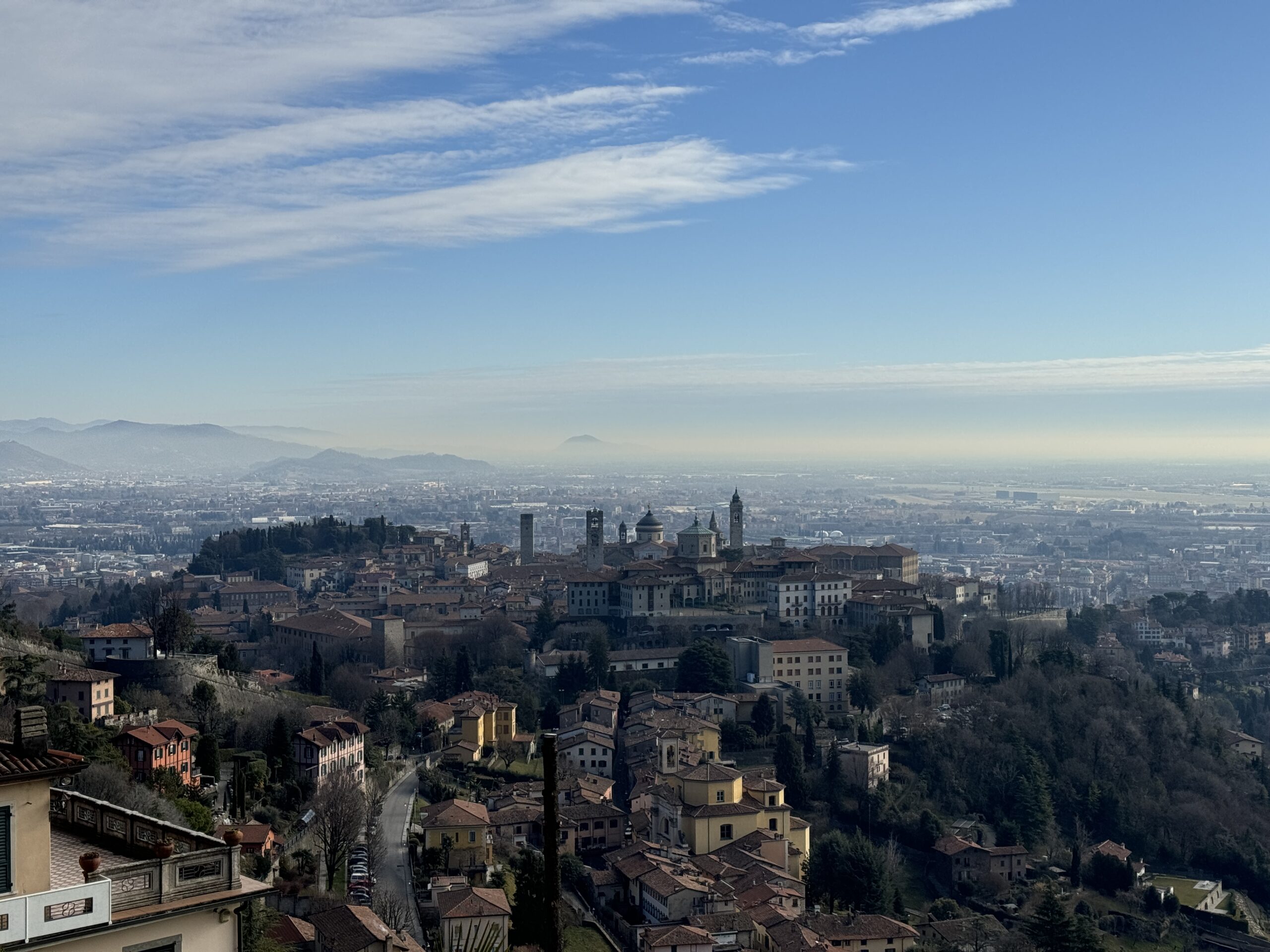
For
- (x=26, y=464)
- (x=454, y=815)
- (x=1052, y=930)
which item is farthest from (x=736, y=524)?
(x=26, y=464)

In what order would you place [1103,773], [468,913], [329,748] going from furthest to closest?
[1103,773], [329,748], [468,913]

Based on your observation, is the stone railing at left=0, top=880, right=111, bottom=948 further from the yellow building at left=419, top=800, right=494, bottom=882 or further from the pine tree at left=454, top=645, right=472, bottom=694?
the pine tree at left=454, top=645, right=472, bottom=694

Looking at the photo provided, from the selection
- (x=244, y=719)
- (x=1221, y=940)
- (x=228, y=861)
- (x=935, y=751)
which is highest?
(x=228, y=861)

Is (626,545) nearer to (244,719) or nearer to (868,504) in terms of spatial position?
(244,719)

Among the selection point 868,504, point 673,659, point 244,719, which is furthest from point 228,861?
point 868,504

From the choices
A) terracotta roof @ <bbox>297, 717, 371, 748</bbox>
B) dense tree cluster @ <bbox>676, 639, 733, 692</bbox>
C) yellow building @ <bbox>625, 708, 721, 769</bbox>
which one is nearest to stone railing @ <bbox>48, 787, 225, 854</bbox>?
terracotta roof @ <bbox>297, 717, 371, 748</bbox>

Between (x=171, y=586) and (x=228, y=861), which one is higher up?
(x=228, y=861)

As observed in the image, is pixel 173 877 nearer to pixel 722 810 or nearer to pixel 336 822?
pixel 336 822
